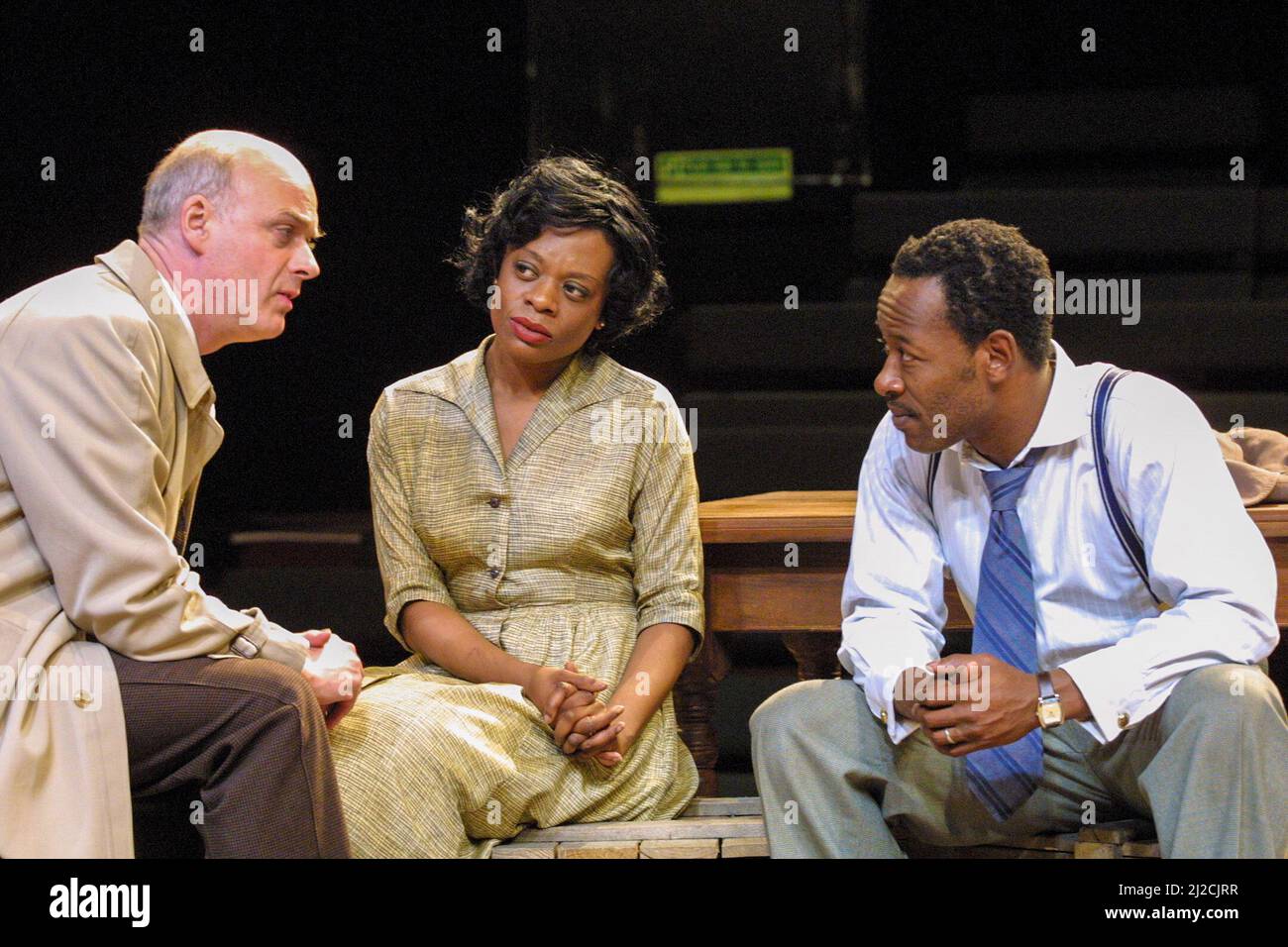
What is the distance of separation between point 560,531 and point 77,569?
98 centimetres

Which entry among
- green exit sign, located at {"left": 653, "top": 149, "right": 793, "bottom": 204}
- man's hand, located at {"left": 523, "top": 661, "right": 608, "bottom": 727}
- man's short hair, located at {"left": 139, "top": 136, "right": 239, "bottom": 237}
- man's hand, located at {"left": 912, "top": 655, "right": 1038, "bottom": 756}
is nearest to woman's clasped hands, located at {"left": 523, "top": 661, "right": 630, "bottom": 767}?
man's hand, located at {"left": 523, "top": 661, "right": 608, "bottom": 727}

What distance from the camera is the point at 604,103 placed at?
5.48 metres

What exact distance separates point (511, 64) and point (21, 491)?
3.02 meters

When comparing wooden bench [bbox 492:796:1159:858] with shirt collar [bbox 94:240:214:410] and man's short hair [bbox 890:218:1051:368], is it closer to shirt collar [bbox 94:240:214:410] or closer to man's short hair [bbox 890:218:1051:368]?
man's short hair [bbox 890:218:1051:368]

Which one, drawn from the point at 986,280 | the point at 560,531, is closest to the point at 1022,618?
the point at 986,280

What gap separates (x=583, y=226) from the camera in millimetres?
3158

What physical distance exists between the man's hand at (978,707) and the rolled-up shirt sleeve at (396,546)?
3.42ft

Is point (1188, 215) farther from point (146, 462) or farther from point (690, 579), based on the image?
point (146, 462)

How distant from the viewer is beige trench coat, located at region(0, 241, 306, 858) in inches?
91.8

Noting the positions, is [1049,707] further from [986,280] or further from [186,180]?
[186,180]

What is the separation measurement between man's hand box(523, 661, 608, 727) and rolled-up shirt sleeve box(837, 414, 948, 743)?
18.1 inches

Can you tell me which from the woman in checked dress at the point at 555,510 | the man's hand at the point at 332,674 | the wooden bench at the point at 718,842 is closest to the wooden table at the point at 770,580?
the woman in checked dress at the point at 555,510

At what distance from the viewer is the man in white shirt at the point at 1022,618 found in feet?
8.11

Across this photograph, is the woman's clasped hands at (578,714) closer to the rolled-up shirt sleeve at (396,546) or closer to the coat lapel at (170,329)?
the rolled-up shirt sleeve at (396,546)
